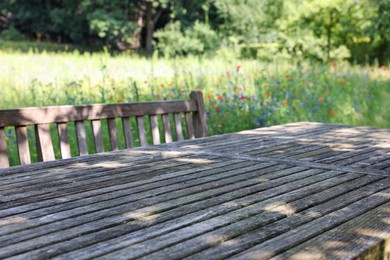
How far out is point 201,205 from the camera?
1618mm

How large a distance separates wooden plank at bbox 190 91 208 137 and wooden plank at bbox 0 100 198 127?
3 centimetres

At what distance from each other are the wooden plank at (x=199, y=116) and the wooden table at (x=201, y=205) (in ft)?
3.03

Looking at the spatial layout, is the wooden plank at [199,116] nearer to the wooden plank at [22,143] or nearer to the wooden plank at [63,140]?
the wooden plank at [63,140]

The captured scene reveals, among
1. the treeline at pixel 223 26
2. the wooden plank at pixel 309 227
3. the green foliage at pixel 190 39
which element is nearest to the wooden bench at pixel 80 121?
the wooden plank at pixel 309 227

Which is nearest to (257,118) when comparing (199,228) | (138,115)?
(138,115)

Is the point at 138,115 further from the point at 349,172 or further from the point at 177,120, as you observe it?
the point at 349,172

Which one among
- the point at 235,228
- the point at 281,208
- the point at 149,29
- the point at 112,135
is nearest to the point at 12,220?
the point at 235,228

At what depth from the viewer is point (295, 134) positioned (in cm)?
342

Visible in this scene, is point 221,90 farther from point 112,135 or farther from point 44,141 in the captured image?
point 44,141

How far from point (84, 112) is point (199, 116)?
1007mm

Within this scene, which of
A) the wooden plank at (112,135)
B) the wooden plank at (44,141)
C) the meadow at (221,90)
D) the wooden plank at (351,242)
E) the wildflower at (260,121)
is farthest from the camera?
the meadow at (221,90)

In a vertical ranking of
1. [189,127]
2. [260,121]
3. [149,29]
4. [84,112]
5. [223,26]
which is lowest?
[260,121]

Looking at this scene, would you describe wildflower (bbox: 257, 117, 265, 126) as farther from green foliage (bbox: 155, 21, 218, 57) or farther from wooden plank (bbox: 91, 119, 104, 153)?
green foliage (bbox: 155, 21, 218, 57)

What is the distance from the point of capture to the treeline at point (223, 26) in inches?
609
